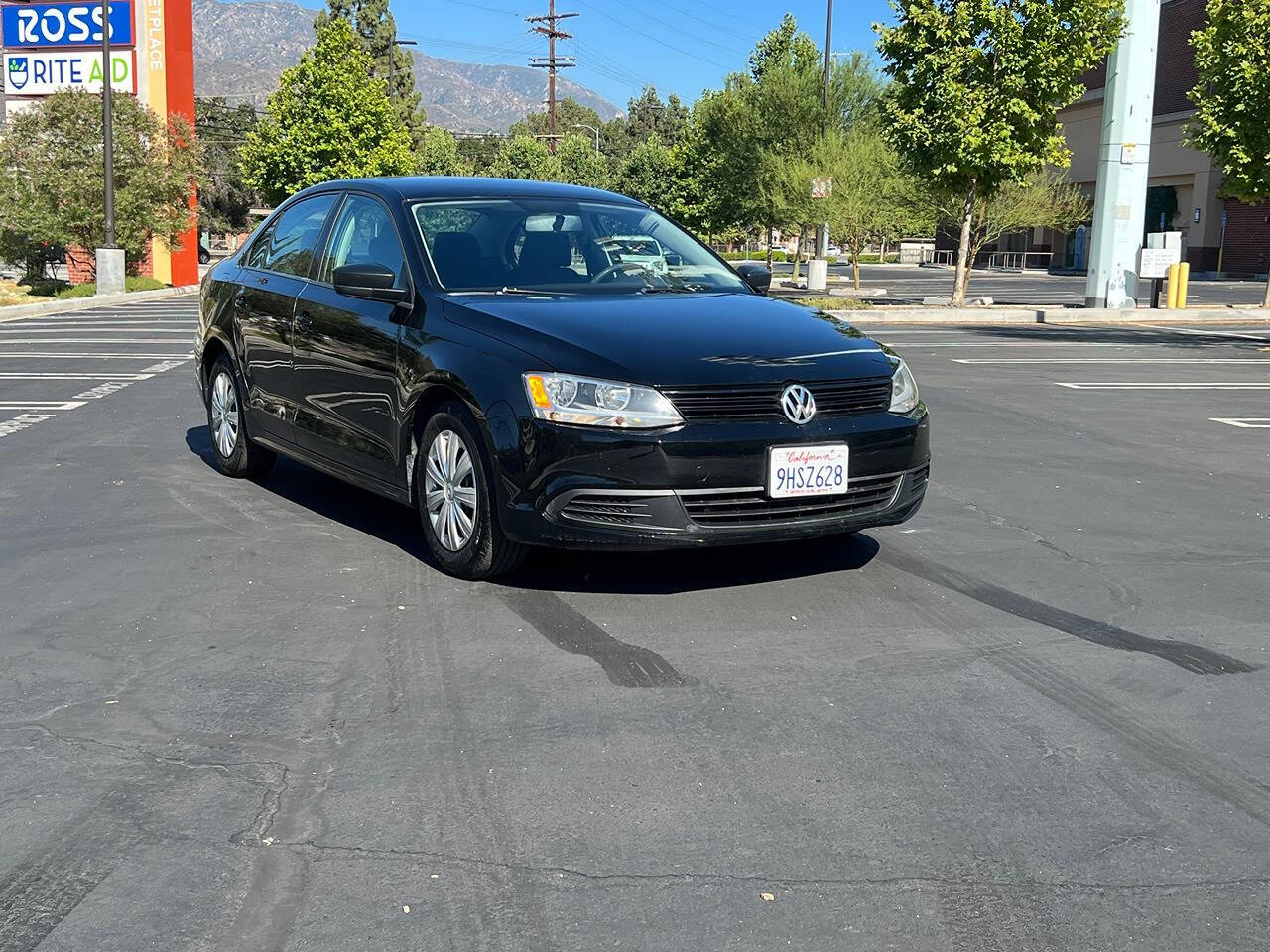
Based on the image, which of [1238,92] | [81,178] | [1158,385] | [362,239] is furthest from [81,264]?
[362,239]

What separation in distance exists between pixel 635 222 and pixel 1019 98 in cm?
2151

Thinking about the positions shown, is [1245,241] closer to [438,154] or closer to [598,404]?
[438,154]

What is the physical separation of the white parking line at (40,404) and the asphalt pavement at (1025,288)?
75.6 feet

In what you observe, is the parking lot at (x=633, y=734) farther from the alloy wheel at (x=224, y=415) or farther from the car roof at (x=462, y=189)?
the car roof at (x=462, y=189)

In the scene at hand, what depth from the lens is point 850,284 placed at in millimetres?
44750

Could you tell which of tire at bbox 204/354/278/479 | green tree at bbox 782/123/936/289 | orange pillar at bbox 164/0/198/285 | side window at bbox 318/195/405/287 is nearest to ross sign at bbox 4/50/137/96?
orange pillar at bbox 164/0/198/285

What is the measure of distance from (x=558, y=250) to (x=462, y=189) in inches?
26.7

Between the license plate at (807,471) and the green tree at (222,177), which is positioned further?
the green tree at (222,177)

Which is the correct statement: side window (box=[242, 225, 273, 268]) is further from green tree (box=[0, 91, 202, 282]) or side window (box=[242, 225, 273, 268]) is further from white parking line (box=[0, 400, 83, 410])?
green tree (box=[0, 91, 202, 282])

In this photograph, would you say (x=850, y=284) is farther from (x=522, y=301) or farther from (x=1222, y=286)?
(x=522, y=301)

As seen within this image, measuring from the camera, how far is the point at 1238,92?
2320 centimetres

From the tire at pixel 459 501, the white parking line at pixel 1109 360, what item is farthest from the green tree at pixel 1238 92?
the tire at pixel 459 501

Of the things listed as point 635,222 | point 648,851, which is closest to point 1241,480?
point 635,222

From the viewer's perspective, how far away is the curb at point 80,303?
2493cm
